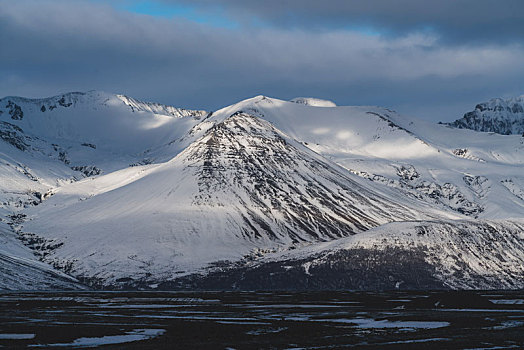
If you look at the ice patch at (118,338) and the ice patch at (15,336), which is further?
the ice patch at (15,336)

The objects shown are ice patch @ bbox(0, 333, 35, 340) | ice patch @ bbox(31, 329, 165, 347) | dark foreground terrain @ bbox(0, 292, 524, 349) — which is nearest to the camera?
ice patch @ bbox(31, 329, 165, 347)

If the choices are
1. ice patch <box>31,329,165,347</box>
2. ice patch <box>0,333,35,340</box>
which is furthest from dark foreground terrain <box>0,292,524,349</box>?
ice patch <box>31,329,165,347</box>

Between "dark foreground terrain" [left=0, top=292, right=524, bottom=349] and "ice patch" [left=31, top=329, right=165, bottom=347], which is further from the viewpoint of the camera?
"dark foreground terrain" [left=0, top=292, right=524, bottom=349]

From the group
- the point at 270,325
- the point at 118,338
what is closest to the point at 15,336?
the point at 118,338

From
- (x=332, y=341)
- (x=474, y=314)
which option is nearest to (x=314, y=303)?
(x=474, y=314)

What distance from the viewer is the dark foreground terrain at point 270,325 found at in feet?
359

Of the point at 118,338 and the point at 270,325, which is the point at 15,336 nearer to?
the point at 118,338

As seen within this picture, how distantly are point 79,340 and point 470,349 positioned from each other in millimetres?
51379

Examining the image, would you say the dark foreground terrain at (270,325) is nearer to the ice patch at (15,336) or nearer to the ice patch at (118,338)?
the ice patch at (15,336)

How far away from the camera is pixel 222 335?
11931cm

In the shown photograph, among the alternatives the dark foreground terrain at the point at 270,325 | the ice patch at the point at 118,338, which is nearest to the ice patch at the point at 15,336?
the dark foreground terrain at the point at 270,325

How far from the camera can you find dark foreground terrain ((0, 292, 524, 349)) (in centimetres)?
10944

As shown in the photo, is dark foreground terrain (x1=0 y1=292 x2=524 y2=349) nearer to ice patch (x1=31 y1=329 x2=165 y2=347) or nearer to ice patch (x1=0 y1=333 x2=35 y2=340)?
ice patch (x1=0 y1=333 x2=35 y2=340)

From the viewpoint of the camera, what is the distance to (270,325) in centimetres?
13238
